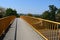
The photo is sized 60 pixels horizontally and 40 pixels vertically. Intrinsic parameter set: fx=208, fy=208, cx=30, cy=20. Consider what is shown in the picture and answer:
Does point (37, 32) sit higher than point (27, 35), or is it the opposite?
point (37, 32)

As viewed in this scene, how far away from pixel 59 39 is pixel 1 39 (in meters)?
5.66

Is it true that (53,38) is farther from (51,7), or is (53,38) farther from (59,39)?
(51,7)

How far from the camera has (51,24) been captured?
11398 mm

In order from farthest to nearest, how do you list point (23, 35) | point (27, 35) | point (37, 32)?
point (37, 32)
point (23, 35)
point (27, 35)

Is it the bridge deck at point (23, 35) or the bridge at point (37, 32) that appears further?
the bridge deck at point (23, 35)

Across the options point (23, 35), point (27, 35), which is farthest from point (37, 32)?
point (23, 35)

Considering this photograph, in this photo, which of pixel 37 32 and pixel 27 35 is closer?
pixel 27 35

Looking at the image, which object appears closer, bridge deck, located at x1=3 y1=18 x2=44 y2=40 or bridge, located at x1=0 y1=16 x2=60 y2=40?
bridge, located at x1=0 y1=16 x2=60 y2=40

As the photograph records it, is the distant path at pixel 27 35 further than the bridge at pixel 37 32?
Yes

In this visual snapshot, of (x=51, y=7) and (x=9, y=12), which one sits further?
(x=9, y=12)

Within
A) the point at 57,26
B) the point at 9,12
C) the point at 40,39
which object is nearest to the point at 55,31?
the point at 57,26

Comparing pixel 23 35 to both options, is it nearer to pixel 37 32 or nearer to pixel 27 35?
pixel 27 35

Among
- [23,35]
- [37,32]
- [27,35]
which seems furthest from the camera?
[37,32]

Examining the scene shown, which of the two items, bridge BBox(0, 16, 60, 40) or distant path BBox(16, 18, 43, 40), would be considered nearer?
bridge BBox(0, 16, 60, 40)
